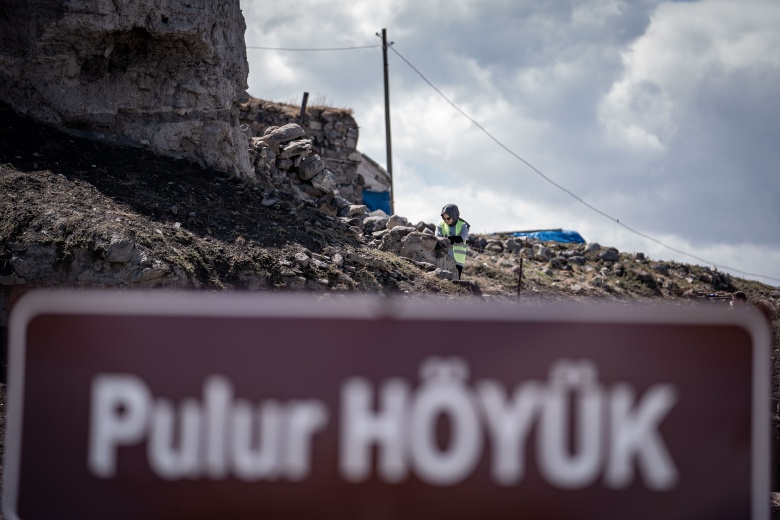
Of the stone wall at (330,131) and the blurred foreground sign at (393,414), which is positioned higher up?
the stone wall at (330,131)

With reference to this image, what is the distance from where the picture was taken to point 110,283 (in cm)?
991

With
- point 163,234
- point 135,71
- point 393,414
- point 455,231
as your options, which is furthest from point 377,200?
point 393,414

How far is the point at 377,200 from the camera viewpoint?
27578 mm

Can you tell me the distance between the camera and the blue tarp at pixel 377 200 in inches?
1073

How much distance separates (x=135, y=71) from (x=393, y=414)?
1344 centimetres

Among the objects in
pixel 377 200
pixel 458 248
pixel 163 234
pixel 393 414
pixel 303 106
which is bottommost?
pixel 393 414

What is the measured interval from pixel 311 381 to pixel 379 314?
0.23 meters

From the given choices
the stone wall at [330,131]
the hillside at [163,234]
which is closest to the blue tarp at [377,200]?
the stone wall at [330,131]

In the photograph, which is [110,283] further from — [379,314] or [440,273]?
[379,314]

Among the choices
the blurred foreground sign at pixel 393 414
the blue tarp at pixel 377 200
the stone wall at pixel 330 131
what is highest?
the stone wall at pixel 330 131

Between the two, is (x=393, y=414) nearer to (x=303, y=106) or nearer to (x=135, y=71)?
(x=135, y=71)

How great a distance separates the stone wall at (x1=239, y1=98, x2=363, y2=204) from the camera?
2555 centimetres

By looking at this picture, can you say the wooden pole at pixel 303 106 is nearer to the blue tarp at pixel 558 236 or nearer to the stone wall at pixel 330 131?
the stone wall at pixel 330 131

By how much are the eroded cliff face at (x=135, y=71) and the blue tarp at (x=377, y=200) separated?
1186 cm
